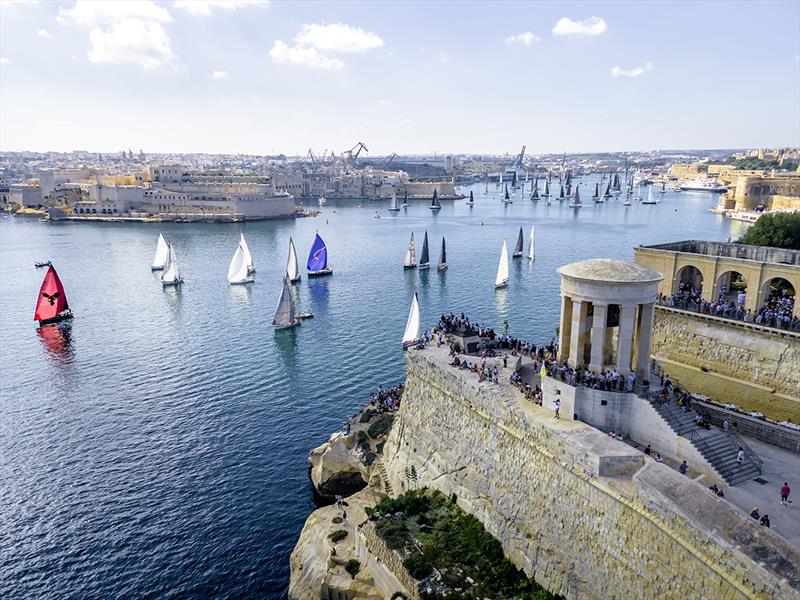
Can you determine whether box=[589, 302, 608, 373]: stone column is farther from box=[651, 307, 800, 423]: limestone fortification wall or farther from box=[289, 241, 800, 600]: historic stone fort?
box=[651, 307, 800, 423]: limestone fortification wall

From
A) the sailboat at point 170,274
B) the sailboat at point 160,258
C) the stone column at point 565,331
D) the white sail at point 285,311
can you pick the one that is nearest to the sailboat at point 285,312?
the white sail at point 285,311

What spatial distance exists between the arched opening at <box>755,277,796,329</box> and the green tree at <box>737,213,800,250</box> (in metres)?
15.3

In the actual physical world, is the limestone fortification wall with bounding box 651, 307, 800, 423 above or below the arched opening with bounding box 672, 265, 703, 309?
below

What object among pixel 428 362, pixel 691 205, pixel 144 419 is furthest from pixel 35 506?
pixel 691 205

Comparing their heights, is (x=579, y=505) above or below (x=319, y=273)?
above

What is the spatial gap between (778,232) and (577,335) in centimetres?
3470

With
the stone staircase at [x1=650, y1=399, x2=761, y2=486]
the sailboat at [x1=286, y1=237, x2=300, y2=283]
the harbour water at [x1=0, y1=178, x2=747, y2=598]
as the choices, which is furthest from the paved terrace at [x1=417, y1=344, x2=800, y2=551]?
the sailboat at [x1=286, y1=237, x2=300, y2=283]

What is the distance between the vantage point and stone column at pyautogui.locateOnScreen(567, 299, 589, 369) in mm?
19745

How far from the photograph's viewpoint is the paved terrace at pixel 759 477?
14.3 meters

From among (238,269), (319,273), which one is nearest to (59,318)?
(238,269)

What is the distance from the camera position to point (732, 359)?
2803 centimetres

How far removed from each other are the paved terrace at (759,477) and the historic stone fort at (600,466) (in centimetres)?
6

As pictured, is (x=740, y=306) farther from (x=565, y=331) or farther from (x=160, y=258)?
(x=160, y=258)

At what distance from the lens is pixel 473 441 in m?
21.3
